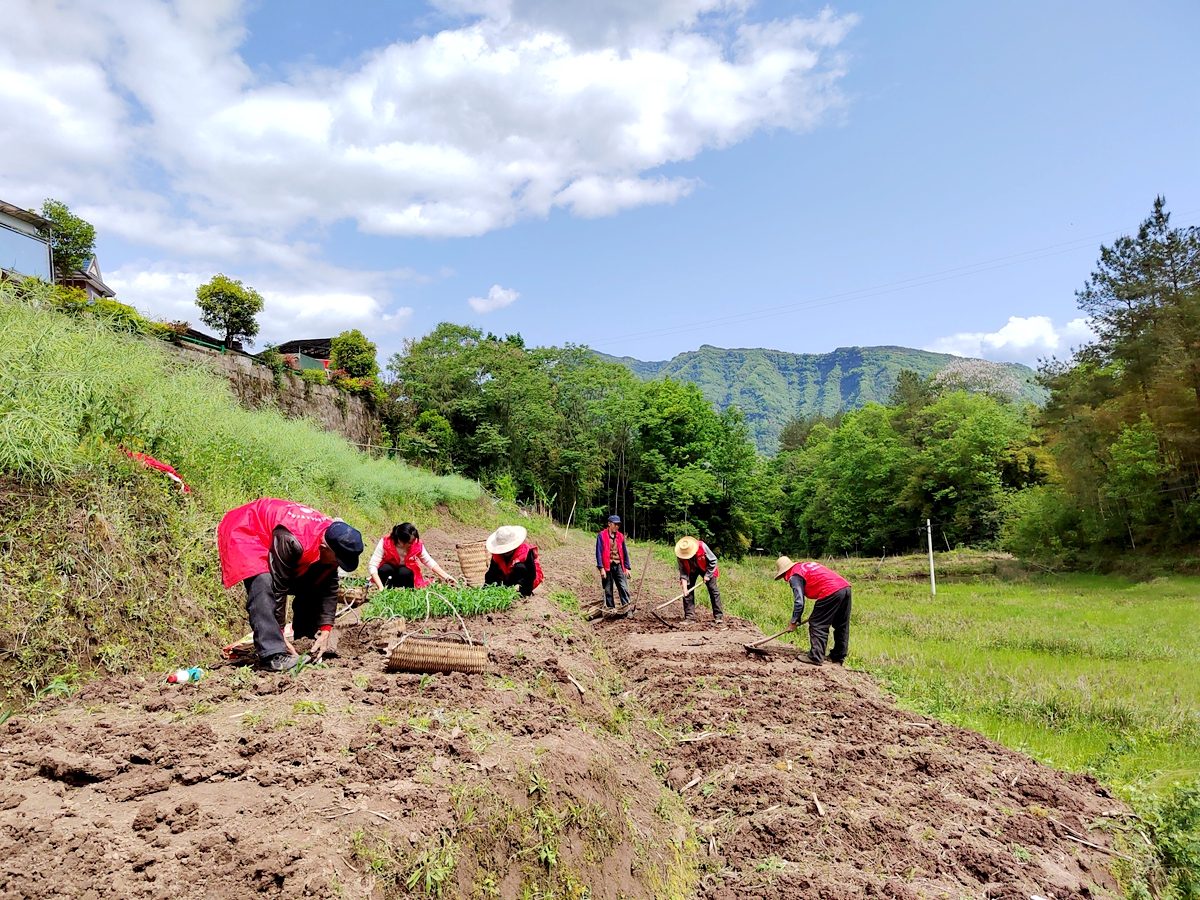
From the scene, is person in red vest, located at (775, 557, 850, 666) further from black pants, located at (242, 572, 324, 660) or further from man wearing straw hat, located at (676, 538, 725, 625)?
black pants, located at (242, 572, 324, 660)

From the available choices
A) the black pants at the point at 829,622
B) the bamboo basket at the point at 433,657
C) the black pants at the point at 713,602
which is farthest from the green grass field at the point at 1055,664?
the bamboo basket at the point at 433,657

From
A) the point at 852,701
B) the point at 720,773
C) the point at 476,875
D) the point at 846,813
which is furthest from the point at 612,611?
the point at 476,875

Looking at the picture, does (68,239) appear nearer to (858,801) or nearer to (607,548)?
(607,548)

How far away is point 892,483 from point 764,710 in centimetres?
4752

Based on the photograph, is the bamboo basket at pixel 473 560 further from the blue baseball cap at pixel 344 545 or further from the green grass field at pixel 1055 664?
the blue baseball cap at pixel 344 545

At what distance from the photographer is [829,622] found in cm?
864

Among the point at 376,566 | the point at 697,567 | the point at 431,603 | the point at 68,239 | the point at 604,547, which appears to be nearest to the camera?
the point at 431,603

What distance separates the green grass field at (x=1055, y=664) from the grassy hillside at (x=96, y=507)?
287 inches

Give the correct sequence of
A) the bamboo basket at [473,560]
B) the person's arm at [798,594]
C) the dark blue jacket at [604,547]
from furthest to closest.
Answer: the dark blue jacket at [604,547] < the bamboo basket at [473,560] < the person's arm at [798,594]

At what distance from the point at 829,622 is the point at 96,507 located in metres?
7.78

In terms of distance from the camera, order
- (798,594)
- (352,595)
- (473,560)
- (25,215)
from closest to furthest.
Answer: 1. (352,595)
2. (798,594)
3. (473,560)
4. (25,215)

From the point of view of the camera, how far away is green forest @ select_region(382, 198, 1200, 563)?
27.0m

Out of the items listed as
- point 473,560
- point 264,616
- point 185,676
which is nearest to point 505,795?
point 264,616

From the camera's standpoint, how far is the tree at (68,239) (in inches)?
903
